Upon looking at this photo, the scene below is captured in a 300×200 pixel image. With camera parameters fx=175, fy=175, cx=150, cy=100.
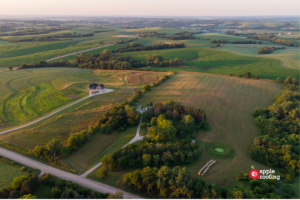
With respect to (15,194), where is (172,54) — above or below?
above

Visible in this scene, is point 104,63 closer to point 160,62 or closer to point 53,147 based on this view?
point 160,62

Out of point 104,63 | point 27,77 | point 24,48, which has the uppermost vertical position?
point 24,48

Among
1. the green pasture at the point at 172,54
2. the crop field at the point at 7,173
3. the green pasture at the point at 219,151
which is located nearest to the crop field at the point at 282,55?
the green pasture at the point at 172,54

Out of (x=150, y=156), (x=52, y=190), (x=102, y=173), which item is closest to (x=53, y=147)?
(x=52, y=190)

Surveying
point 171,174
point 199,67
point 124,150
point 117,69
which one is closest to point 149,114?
point 124,150

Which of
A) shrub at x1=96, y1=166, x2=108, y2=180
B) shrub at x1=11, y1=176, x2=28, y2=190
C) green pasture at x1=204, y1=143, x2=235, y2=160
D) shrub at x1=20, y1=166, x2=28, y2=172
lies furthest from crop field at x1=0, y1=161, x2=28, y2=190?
green pasture at x1=204, y1=143, x2=235, y2=160

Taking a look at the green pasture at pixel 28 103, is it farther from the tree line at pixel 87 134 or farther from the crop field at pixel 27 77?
the tree line at pixel 87 134

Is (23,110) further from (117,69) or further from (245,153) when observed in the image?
(245,153)
